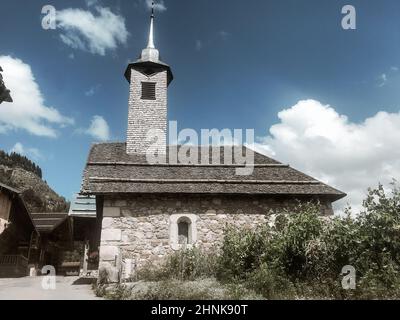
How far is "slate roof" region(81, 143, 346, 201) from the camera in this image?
458 inches

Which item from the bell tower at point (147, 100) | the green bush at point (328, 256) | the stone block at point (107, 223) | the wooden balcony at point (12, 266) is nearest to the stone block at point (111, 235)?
the stone block at point (107, 223)

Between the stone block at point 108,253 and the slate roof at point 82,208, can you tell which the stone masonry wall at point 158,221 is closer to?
the stone block at point 108,253

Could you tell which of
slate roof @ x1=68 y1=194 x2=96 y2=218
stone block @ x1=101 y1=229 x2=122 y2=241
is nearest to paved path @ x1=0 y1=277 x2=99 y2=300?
stone block @ x1=101 y1=229 x2=122 y2=241

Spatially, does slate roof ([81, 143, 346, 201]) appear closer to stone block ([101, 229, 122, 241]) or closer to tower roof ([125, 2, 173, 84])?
stone block ([101, 229, 122, 241])

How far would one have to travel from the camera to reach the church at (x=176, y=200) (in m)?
10.9

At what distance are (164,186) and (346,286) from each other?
626 centimetres

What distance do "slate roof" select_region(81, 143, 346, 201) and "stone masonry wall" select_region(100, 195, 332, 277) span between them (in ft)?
1.11

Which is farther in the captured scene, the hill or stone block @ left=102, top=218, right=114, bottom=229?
the hill

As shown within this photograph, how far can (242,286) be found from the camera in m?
7.73

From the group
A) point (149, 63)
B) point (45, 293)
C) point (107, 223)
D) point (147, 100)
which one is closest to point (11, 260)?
point (107, 223)

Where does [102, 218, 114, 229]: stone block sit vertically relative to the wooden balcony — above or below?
above

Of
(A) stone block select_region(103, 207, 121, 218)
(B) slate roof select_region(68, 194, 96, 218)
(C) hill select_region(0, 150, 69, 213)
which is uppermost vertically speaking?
(C) hill select_region(0, 150, 69, 213)

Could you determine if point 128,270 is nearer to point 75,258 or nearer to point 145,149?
point 145,149
